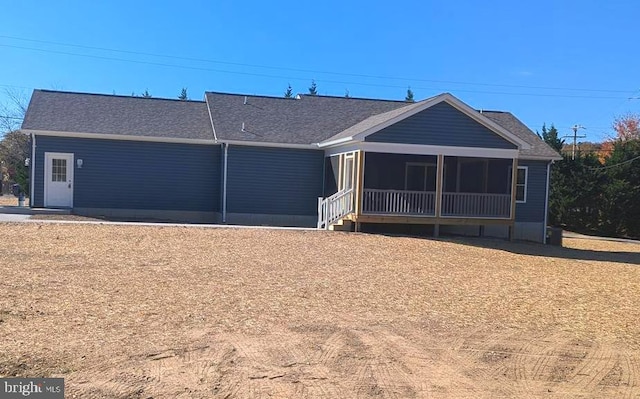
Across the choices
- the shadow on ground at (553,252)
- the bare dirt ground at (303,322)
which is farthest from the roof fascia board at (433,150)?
the bare dirt ground at (303,322)

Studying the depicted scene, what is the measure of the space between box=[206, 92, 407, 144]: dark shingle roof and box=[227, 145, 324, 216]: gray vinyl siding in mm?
588

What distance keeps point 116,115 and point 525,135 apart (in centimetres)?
1686

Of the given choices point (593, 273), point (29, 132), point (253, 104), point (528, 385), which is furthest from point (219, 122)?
point (528, 385)

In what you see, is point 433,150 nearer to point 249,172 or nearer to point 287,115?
point 249,172

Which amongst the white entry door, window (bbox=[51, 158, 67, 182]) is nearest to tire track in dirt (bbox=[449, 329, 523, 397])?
the white entry door

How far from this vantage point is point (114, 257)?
11.8 m

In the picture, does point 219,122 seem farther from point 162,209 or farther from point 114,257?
point 114,257

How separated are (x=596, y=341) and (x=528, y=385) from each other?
236cm

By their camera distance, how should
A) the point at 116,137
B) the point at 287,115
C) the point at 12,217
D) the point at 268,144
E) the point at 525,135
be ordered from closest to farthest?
1. the point at 12,217
2. the point at 116,137
3. the point at 268,144
4. the point at 287,115
5. the point at 525,135

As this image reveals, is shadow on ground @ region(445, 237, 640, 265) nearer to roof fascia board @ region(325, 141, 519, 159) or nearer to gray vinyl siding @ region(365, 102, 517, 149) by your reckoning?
roof fascia board @ region(325, 141, 519, 159)

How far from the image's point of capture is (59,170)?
2131 centimetres

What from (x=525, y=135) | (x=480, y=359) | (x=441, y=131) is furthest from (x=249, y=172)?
(x=480, y=359)

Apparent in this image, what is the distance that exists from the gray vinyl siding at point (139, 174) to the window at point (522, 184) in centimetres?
1166

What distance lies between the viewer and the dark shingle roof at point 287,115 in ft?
73.7
